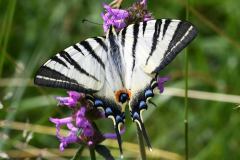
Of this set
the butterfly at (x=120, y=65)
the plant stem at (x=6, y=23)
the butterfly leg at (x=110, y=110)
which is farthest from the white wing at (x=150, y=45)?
the plant stem at (x=6, y=23)

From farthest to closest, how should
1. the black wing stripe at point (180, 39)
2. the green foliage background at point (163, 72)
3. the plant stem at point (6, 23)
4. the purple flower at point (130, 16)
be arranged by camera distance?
1. the green foliage background at point (163, 72)
2. the plant stem at point (6, 23)
3. the purple flower at point (130, 16)
4. the black wing stripe at point (180, 39)

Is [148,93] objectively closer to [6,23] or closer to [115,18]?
[115,18]

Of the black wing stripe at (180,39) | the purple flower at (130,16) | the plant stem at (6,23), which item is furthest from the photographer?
the plant stem at (6,23)

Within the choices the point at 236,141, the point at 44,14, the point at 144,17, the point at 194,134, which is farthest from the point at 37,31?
the point at 144,17

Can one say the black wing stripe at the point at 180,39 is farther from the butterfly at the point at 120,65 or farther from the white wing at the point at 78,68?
the white wing at the point at 78,68

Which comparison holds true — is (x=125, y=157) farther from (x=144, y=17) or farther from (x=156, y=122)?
(x=144, y=17)

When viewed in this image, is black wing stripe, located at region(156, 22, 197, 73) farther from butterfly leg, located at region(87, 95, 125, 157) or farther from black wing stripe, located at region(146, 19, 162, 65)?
butterfly leg, located at region(87, 95, 125, 157)
